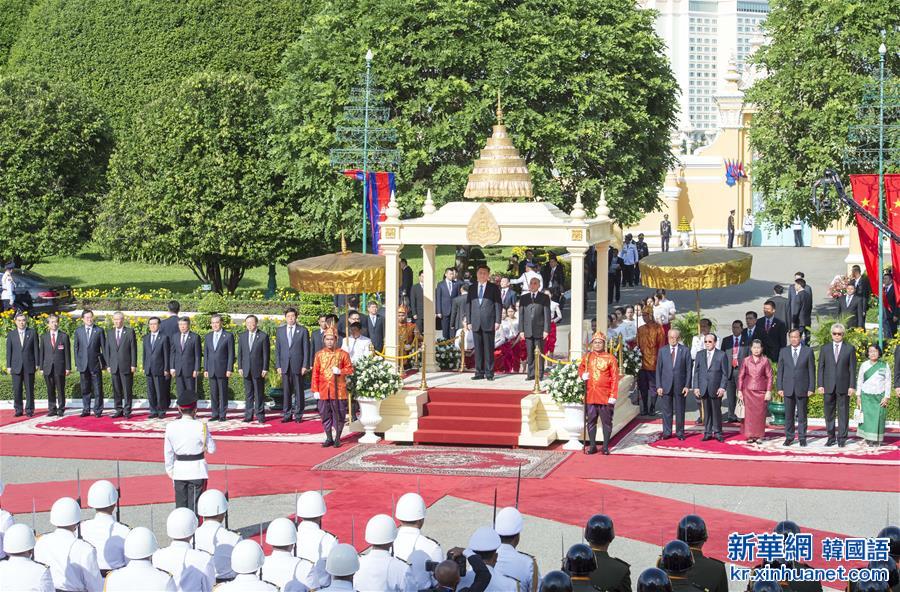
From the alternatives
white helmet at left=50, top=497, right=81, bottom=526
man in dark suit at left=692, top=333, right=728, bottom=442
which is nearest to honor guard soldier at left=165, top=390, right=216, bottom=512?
white helmet at left=50, top=497, right=81, bottom=526

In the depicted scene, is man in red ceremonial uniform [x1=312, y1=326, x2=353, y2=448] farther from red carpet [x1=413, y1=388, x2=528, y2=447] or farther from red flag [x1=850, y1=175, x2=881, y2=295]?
red flag [x1=850, y1=175, x2=881, y2=295]

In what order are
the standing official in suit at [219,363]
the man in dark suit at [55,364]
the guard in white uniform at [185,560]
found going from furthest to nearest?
the man in dark suit at [55,364], the standing official in suit at [219,363], the guard in white uniform at [185,560]

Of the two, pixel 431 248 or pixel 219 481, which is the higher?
pixel 431 248

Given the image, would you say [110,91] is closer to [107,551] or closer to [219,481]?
[219,481]

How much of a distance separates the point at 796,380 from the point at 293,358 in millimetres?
7429

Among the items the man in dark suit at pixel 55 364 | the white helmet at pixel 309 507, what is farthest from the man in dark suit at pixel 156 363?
the white helmet at pixel 309 507

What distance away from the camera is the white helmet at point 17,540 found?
33.2ft

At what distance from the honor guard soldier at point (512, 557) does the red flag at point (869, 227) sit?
16.2 metres

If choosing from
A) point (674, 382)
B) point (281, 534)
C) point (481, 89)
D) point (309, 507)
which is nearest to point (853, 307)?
point (674, 382)

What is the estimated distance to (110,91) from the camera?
43125mm

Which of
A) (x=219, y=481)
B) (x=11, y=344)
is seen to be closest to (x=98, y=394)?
(x=11, y=344)

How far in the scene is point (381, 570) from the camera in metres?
9.94

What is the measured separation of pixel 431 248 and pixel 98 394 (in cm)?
570

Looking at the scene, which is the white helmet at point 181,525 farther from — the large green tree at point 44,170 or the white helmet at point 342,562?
the large green tree at point 44,170
